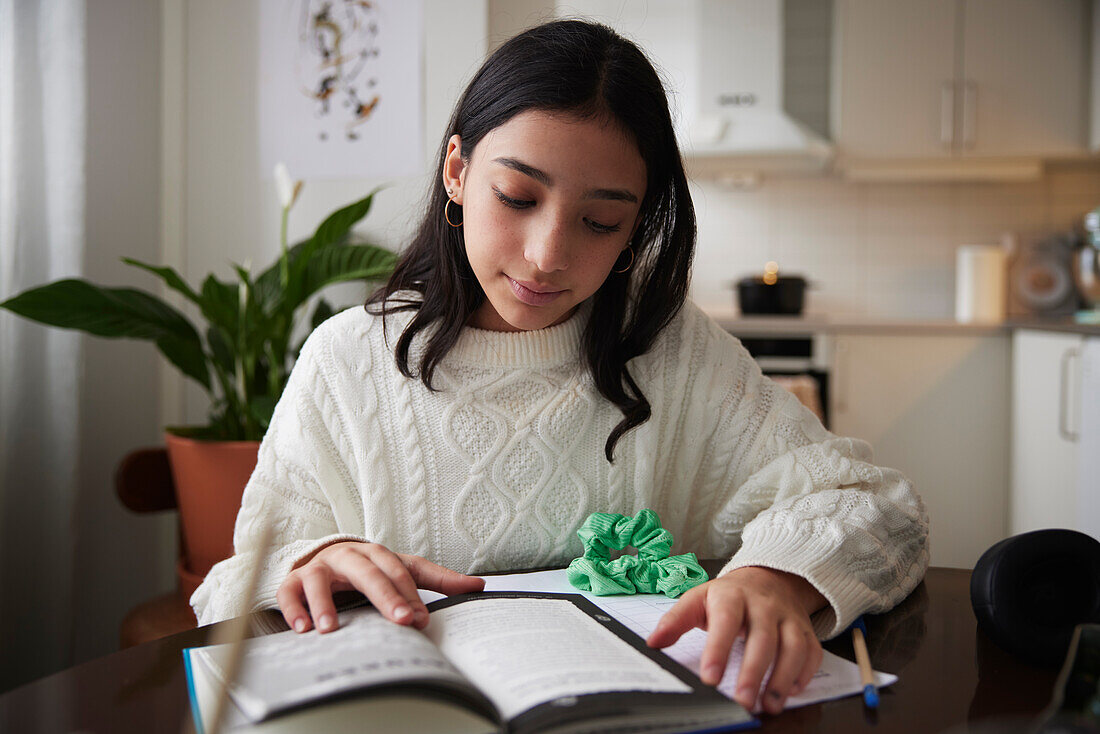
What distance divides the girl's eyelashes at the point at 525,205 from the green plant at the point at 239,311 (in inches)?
31.9

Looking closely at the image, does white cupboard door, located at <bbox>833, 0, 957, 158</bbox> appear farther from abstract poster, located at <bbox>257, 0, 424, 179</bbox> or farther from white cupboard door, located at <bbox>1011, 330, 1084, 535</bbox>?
abstract poster, located at <bbox>257, 0, 424, 179</bbox>

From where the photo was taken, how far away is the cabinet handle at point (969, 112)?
10.3 feet

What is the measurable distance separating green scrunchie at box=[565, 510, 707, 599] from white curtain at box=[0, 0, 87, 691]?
144 centimetres

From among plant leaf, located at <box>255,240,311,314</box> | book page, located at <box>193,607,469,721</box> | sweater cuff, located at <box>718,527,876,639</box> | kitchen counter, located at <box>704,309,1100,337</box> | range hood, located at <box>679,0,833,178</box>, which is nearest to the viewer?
book page, located at <box>193,607,469,721</box>

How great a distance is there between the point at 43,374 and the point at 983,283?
9.84 ft

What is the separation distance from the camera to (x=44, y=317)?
4.84 ft

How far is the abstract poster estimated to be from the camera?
1988 mm

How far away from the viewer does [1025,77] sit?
123 inches

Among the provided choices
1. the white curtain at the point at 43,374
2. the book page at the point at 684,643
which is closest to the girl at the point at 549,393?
the book page at the point at 684,643

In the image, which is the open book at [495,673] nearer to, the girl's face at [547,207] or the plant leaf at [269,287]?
the girl's face at [547,207]

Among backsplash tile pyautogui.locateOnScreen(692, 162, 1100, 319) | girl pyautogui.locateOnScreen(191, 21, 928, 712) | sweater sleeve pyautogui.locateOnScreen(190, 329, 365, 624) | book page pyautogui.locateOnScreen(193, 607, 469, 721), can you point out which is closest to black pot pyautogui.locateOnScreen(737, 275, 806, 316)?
backsplash tile pyautogui.locateOnScreen(692, 162, 1100, 319)

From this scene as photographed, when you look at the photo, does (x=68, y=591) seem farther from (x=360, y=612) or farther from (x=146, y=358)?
(x=360, y=612)

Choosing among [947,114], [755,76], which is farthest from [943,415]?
[755,76]

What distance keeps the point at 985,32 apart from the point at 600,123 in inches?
114
